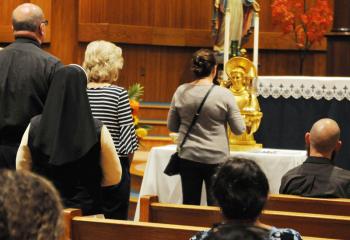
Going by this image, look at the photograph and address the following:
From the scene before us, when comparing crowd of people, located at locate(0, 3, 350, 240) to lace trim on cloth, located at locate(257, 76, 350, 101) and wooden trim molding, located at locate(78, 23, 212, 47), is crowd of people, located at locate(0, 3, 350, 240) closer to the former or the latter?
lace trim on cloth, located at locate(257, 76, 350, 101)

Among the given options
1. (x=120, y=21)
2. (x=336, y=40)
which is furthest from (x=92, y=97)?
(x=120, y=21)

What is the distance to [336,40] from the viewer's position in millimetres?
7910

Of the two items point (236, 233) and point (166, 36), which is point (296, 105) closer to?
point (236, 233)

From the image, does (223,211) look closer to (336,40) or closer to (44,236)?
(44,236)

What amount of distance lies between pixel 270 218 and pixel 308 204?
1.79 feet

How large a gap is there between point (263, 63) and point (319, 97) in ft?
16.5

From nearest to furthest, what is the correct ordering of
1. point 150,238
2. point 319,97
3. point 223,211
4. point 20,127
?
point 223,211, point 150,238, point 20,127, point 319,97

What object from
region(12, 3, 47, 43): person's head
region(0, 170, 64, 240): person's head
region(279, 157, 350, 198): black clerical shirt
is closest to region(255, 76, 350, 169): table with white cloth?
region(279, 157, 350, 198): black clerical shirt

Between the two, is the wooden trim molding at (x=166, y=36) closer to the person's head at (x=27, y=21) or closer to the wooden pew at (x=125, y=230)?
the person's head at (x=27, y=21)

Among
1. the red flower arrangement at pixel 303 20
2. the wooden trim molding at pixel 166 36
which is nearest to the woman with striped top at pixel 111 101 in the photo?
the red flower arrangement at pixel 303 20

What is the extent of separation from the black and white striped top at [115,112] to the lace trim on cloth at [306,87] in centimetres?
241

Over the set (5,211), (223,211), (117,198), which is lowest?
(117,198)

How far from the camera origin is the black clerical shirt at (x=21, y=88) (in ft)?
13.1

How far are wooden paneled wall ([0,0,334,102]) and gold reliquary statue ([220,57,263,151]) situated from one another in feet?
16.6
